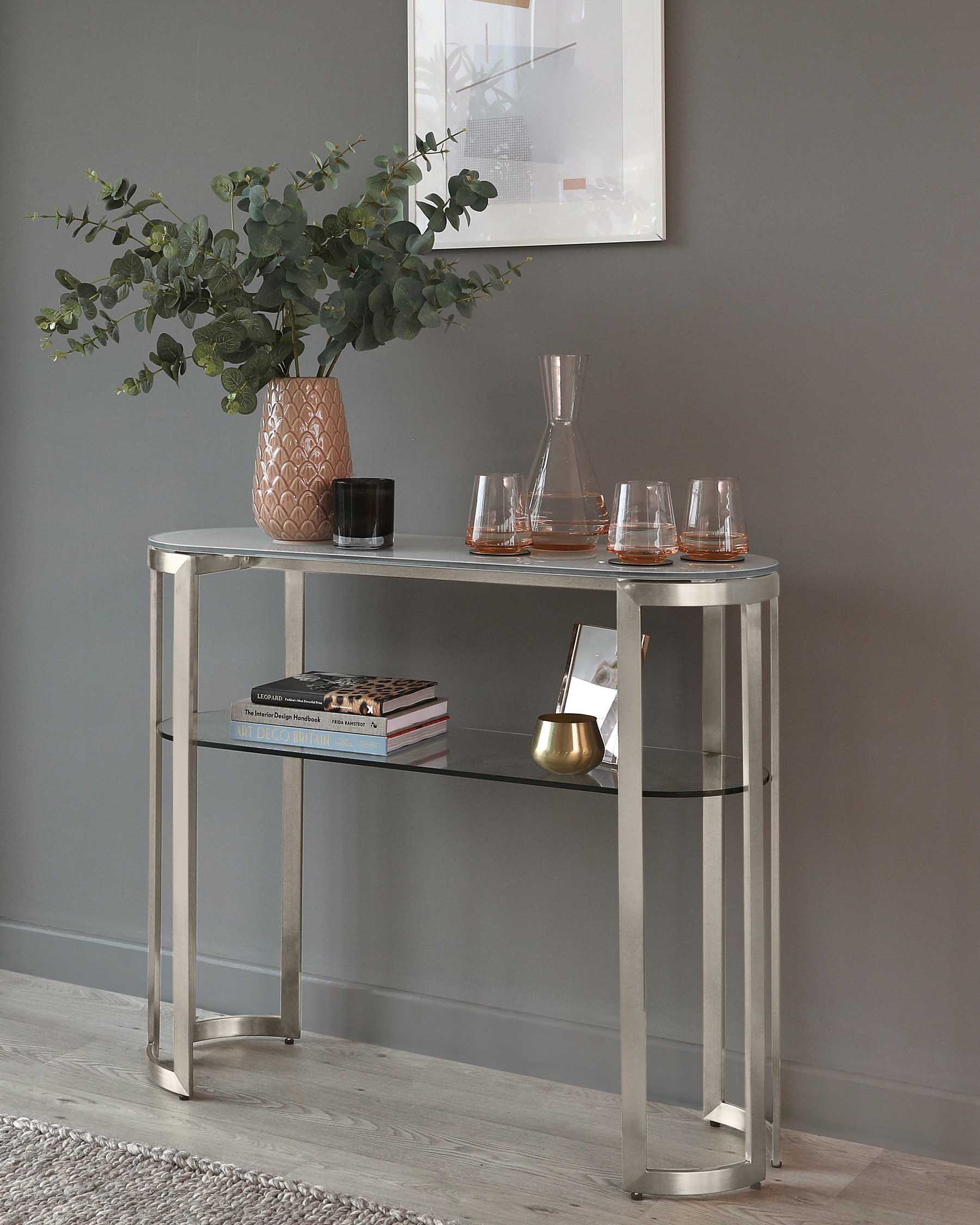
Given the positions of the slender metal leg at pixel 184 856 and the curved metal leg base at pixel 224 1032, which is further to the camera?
the curved metal leg base at pixel 224 1032

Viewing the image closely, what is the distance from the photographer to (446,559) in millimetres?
1905

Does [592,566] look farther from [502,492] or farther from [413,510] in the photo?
[413,510]

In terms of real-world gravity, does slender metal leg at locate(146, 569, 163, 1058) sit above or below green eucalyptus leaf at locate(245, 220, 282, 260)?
below

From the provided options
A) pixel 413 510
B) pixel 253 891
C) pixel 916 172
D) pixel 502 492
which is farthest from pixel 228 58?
pixel 253 891

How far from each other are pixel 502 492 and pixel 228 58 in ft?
3.68

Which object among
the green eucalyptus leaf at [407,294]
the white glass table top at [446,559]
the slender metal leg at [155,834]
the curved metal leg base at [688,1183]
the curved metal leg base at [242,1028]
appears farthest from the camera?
the curved metal leg base at [242,1028]

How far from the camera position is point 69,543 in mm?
2686

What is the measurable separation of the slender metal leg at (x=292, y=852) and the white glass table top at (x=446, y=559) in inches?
8.2

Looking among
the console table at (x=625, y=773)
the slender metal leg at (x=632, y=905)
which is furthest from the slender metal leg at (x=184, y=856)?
the slender metal leg at (x=632, y=905)

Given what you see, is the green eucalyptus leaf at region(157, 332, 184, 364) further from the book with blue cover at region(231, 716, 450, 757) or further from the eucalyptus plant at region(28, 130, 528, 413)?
the book with blue cover at region(231, 716, 450, 757)

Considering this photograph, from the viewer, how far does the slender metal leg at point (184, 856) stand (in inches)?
83.6

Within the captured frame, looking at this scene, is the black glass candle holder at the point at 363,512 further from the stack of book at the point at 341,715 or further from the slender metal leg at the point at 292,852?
the slender metal leg at the point at 292,852

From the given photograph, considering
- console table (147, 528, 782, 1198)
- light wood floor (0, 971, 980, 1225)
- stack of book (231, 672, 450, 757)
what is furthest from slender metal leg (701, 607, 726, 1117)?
stack of book (231, 672, 450, 757)

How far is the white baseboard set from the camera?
79.9 inches
